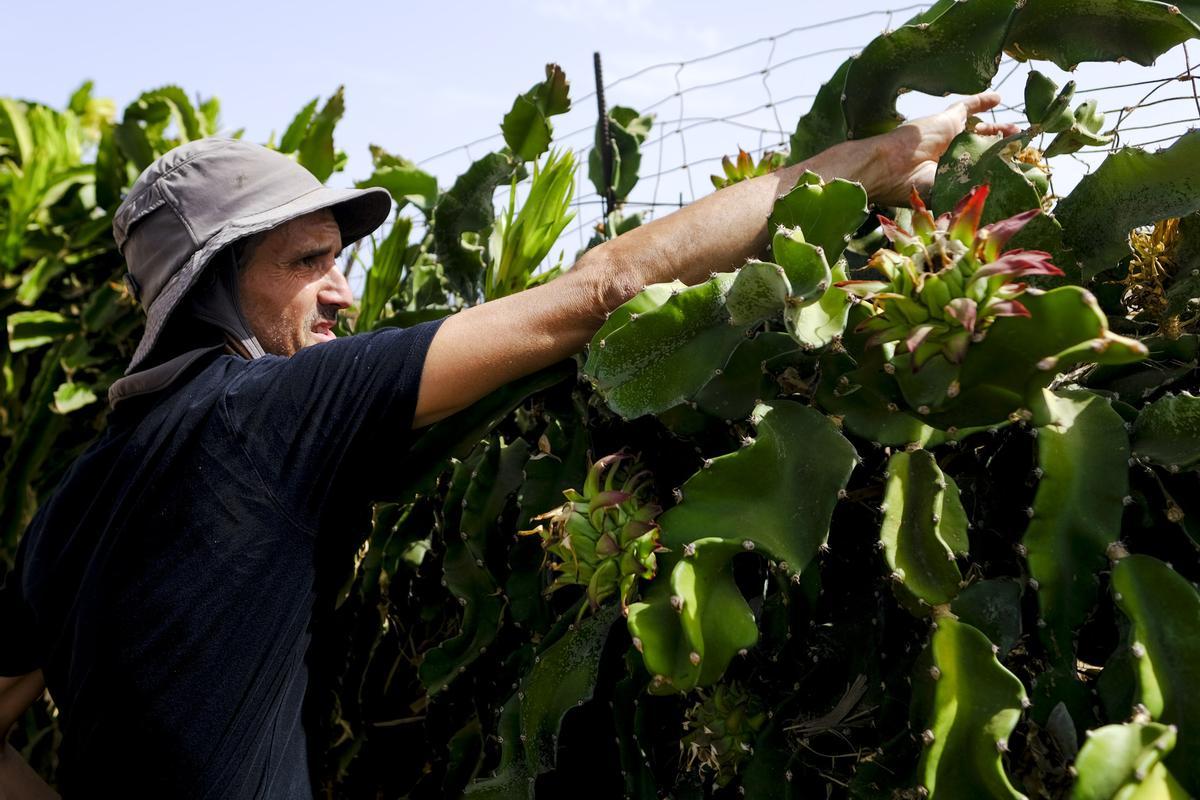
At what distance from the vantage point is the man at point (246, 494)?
1.61 m

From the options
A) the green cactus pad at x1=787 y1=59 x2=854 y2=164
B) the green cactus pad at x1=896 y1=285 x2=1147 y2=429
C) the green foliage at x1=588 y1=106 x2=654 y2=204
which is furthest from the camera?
the green foliage at x1=588 y1=106 x2=654 y2=204

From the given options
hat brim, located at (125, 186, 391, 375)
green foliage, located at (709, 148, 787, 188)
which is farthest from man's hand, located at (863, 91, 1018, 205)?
hat brim, located at (125, 186, 391, 375)

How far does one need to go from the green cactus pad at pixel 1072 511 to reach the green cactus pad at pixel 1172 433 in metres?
0.03

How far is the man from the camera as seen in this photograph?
5.28ft

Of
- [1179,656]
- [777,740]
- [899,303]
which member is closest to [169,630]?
[777,740]

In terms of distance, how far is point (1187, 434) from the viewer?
1.24 m

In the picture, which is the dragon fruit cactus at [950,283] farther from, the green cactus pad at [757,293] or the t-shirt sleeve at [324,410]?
the t-shirt sleeve at [324,410]

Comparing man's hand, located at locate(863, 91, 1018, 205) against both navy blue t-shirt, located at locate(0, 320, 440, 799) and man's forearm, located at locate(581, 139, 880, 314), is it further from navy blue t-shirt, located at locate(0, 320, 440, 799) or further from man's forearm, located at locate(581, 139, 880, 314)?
navy blue t-shirt, located at locate(0, 320, 440, 799)

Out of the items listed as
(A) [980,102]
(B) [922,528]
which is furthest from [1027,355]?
(A) [980,102]

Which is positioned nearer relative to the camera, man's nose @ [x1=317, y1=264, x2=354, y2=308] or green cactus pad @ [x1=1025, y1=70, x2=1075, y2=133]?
green cactus pad @ [x1=1025, y1=70, x2=1075, y2=133]

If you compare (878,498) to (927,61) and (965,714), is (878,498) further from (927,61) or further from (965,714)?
(927,61)

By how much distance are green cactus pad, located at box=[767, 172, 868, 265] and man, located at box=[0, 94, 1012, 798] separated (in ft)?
0.37

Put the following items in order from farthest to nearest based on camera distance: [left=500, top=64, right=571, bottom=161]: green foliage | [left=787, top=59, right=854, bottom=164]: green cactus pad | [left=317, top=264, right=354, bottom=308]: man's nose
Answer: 1. [left=500, top=64, right=571, bottom=161]: green foliage
2. [left=317, top=264, right=354, bottom=308]: man's nose
3. [left=787, top=59, right=854, bottom=164]: green cactus pad

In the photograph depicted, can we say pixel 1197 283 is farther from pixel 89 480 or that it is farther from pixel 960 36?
pixel 89 480
